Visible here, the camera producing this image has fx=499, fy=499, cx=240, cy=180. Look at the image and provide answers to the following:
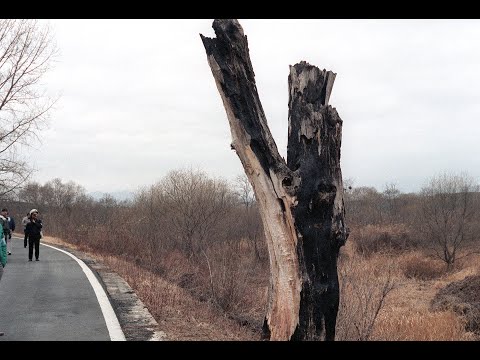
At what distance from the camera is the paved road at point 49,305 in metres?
7.36

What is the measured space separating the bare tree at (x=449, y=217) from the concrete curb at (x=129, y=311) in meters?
23.8

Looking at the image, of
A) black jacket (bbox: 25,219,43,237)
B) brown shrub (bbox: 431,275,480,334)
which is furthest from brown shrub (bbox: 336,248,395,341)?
black jacket (bbox: 25,219,43,237)

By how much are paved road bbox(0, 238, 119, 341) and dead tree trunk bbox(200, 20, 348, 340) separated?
10.6 feet

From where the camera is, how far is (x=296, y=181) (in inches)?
191

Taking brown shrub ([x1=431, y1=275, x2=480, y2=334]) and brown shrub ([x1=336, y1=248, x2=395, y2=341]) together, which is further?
brown shrub ([x1=431, y1=275, x2=480, y2=334])

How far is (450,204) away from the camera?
33.4 meters

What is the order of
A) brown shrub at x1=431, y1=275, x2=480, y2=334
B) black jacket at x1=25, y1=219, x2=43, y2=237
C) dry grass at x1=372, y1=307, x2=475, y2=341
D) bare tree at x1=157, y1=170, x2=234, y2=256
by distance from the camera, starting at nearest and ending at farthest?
1. dry grass at x1=372, y1=307, x2=475, y2=341
2. black jacket at x1=25, y1=219, x2=43, y2=237
3. brown shrub at x1=431, y1=275, x2=480, y2=334
4. bare tree at x1=157, y1=170, x2=234, y2=256

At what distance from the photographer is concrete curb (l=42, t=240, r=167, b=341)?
23.2 feet

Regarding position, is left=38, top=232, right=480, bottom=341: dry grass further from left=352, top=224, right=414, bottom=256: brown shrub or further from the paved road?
left=352, top=224, right=414, bottom=256: brown shrub

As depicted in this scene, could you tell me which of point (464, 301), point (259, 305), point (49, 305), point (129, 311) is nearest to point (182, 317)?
point (129, 311)
